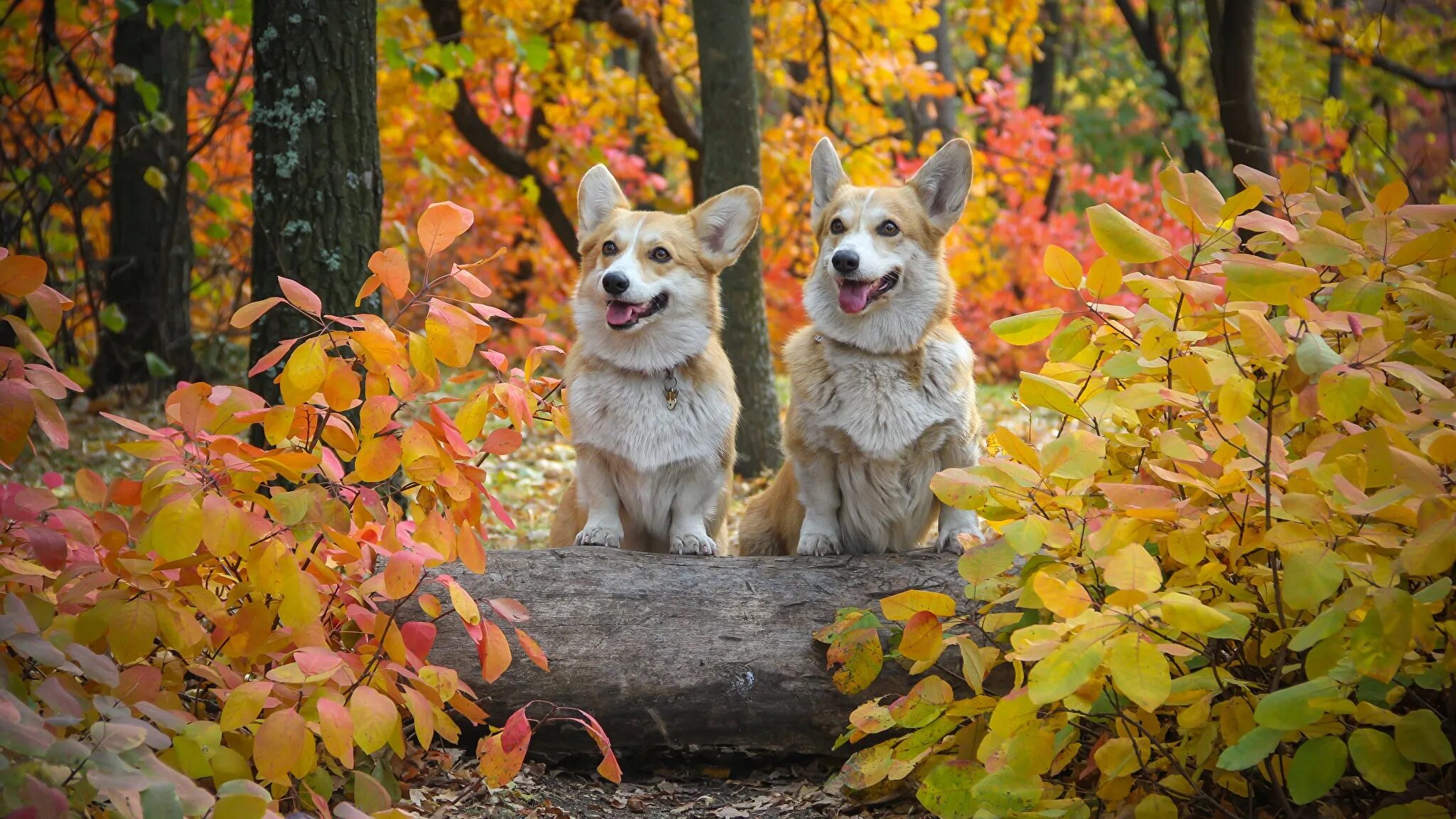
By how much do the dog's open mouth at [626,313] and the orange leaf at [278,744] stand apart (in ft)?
6.16

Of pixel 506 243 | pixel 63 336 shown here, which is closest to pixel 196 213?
pixel 63 336

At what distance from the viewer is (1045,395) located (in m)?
2.38

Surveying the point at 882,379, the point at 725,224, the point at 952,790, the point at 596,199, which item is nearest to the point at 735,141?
the point at 596,199

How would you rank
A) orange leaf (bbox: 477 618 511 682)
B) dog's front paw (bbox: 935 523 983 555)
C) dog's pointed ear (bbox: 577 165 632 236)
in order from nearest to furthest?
orange leaf (bbox: 477 618 511 682) < dog's front paw (bbox: 935 523 983 555) < dog's pointed ear (bbox: 577 165 632 236)

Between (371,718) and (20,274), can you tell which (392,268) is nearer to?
(20,274)

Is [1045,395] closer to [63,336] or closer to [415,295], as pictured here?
[415,295]

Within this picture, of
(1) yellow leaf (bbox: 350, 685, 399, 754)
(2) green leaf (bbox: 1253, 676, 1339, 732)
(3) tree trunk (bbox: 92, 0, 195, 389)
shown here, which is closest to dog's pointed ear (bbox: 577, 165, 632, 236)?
(1) yellow leaf (bbox: 350, 685, 399, 754)

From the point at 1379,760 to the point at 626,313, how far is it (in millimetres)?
2479

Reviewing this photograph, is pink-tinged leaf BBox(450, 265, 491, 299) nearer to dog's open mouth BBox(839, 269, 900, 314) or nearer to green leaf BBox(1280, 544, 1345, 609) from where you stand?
dog's open mouth BBox(839, 269, 900, 314)

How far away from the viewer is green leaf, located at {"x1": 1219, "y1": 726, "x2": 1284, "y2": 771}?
1833mm

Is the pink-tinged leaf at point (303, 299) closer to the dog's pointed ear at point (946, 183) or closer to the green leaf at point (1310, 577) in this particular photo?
the green leaf at point (1310, 577)

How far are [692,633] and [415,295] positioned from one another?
1.24m

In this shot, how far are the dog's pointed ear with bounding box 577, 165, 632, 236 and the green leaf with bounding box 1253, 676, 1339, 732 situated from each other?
2.89 metres

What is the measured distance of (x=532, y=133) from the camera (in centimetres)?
992
